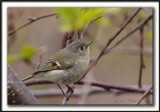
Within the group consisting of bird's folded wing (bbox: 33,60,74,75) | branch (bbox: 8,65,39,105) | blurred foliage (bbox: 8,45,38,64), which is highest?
blurred foliage (bbox: 8,45,38,64)

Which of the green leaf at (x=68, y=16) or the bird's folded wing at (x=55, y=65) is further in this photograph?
the bird's folded wing at (x=55, y=65)

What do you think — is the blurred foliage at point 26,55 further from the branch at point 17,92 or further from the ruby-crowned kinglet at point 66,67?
the branch at point 17,92

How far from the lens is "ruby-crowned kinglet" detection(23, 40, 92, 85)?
1.40m

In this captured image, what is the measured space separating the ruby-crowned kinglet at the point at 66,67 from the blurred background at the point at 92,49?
0.07 meters

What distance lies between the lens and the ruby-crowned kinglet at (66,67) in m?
1.40

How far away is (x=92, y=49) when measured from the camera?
1.73 meters

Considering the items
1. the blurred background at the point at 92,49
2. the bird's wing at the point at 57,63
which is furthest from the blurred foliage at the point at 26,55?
the bird's wing at the point at 57,63

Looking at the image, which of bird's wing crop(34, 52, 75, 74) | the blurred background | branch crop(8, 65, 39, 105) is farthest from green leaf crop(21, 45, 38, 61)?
branch crop(8, 65, 39, 105)

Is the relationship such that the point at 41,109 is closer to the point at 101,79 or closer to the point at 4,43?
the point at 4,43

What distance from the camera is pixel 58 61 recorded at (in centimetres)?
144

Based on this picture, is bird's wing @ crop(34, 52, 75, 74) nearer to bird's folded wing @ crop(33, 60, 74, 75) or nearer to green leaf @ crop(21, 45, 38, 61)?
bird's folded wing @ crop(33, 60, 74, 75)

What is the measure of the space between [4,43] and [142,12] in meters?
0.67

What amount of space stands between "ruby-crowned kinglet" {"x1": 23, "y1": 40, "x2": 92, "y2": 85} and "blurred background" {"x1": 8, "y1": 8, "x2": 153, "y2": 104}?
72mm

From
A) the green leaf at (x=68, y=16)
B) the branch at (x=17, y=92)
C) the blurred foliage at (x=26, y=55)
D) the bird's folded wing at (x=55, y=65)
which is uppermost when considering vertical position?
the green leaf at (x=68, y=16)
